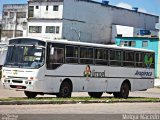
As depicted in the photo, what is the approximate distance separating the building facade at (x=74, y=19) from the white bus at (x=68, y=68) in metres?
50.4

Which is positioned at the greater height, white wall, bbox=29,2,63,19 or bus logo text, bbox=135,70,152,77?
white wall, bbox=29,2,63,19

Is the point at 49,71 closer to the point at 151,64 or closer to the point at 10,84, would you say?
the point at 10,84

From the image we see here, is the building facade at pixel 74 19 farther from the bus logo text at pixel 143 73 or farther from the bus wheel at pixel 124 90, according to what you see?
the bus wheel at pixel 124 90

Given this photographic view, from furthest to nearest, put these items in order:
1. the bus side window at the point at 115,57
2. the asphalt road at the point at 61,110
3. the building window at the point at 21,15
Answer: the building window at the point at 21,15, the bus side window at the point at 115,57, the asphalt road at the point at 61,110

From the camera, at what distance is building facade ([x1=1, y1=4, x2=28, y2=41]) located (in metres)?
97.2

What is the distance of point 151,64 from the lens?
3008 centimetres

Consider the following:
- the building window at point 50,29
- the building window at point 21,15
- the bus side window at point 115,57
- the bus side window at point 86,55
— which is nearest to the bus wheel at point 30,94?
the bus side window at point 86,55

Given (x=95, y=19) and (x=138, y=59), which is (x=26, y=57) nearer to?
(x=138, y=59)

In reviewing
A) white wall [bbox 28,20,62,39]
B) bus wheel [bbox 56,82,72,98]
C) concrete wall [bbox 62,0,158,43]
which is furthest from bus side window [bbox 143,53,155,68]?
concrete wall [bbox 62,0,158,43]

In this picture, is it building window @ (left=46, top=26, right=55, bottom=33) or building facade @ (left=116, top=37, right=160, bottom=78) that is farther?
building window @ (left=46, top=26, right=55, bottom=33)

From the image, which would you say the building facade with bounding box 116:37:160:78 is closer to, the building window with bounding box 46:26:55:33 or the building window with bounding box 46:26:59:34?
the building window with bounding box 46:26:59:34

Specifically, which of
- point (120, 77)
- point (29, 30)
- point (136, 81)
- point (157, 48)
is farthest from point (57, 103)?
point (29, 30)

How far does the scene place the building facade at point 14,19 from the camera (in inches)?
3829

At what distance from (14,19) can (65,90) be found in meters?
78.1
